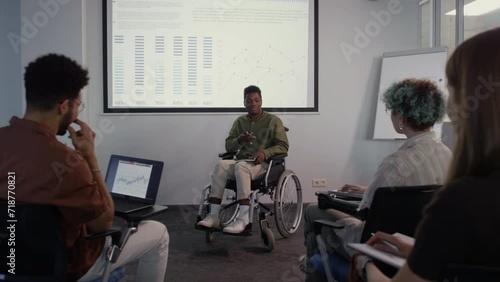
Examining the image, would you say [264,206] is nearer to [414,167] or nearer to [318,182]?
[318,182]

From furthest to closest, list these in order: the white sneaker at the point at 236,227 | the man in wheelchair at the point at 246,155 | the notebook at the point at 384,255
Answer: the man in wheelchair at the point at 246,155 < the white sneaker at the point at 236,227 < the notebook at the point at 384,255

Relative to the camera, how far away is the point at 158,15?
4645 mm

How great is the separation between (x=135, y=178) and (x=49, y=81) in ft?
2.67

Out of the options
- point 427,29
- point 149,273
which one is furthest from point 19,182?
point 427,29

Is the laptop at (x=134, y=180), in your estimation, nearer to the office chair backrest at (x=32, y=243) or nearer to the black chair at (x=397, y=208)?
the office chair backrest at (x=32, y=243)

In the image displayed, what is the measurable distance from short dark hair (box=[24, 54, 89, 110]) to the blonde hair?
1276 mm

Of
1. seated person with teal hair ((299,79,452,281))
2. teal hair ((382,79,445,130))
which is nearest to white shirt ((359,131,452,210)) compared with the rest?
seated person with teal hair ((299,79,452,281))

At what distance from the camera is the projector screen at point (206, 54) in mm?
4656

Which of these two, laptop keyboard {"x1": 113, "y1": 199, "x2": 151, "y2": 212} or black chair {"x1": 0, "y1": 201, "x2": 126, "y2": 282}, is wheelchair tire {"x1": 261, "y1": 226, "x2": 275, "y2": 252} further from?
black chair {"x1": 0, "y1": 201, "x2": 126, "y2": 282}

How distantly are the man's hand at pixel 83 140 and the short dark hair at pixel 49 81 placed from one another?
6.0 inches

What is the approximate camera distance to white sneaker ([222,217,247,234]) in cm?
327

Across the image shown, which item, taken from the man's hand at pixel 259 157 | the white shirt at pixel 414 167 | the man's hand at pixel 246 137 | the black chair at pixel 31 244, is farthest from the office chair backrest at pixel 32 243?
the man's hand at pixel 246 137

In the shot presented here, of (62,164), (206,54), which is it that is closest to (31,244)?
(62,164)

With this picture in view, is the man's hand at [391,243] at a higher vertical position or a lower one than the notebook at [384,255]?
higher
